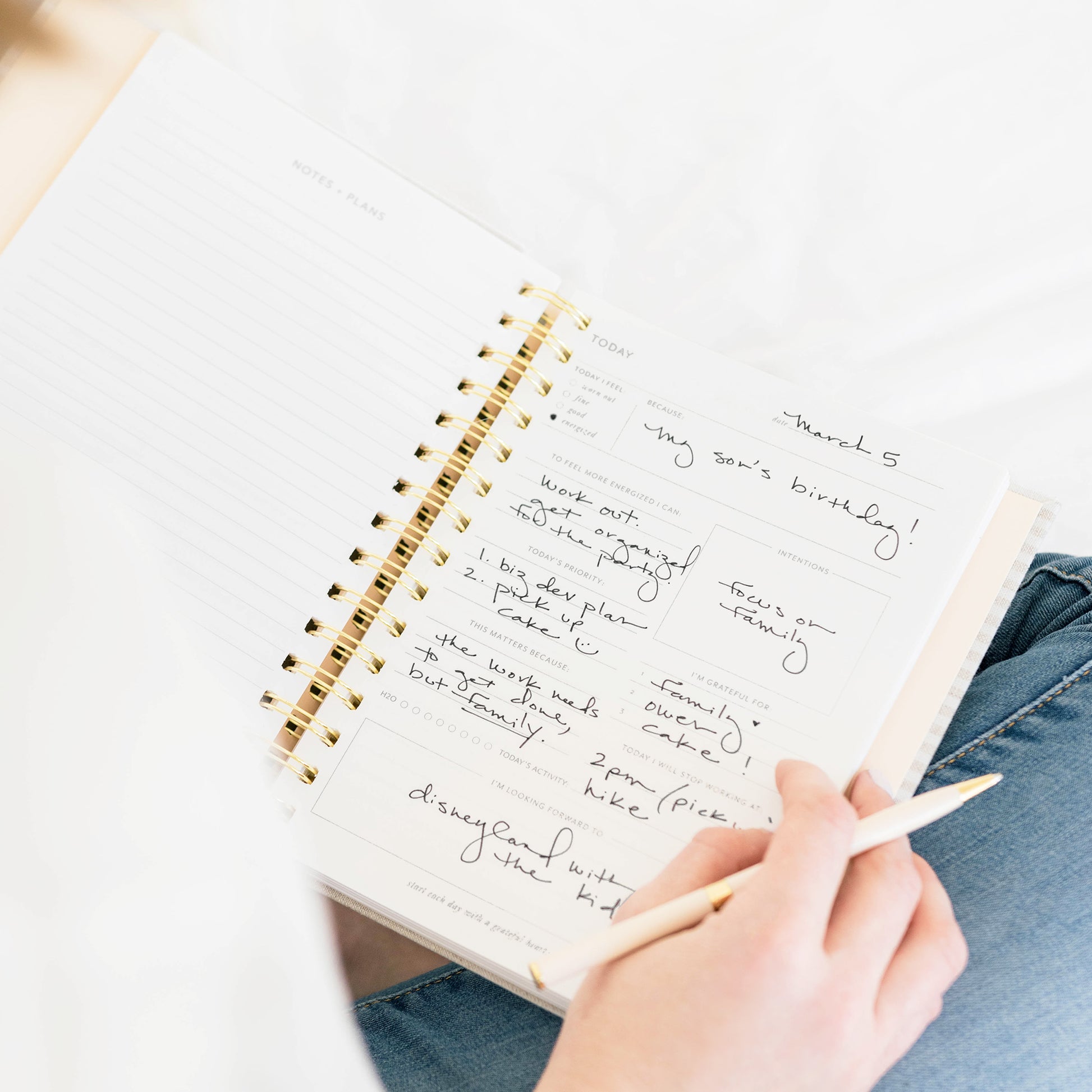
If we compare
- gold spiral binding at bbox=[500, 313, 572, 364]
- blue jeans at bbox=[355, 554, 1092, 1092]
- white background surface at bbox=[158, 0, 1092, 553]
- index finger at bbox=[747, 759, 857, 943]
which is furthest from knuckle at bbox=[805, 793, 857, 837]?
white background surface at bbox=[158, 0, 1092, 553]

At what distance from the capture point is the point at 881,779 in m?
0.48

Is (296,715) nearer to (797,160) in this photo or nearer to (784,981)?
(784,981)

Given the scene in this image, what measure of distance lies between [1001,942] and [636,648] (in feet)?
0.86

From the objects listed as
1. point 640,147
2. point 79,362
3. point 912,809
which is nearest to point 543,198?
point 640,147

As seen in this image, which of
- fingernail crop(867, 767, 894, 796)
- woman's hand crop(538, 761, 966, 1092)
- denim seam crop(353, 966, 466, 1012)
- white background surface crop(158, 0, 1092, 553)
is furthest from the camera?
white background surface crop(158, 0, 1092, 553)

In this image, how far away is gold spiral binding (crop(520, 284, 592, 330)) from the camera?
0.55 metres

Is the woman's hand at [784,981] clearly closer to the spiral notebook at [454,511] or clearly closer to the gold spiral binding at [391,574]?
the spiral notebook at [454,511]

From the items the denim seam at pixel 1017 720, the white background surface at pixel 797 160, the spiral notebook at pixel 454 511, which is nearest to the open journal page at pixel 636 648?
the spiral notebook at pixel 454 511

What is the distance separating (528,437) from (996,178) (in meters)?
0.47

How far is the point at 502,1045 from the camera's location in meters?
0.58

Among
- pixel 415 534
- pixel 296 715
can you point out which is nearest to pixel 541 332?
pixel 415 534

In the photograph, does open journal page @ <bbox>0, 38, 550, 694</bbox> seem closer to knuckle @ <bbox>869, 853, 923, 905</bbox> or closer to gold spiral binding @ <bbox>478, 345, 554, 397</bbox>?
gold spiral binding @ <bbox>478, 345, 554, 397</bbox>

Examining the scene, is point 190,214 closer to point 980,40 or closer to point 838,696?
point 838,696

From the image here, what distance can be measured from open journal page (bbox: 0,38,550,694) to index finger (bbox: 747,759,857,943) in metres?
0.26
